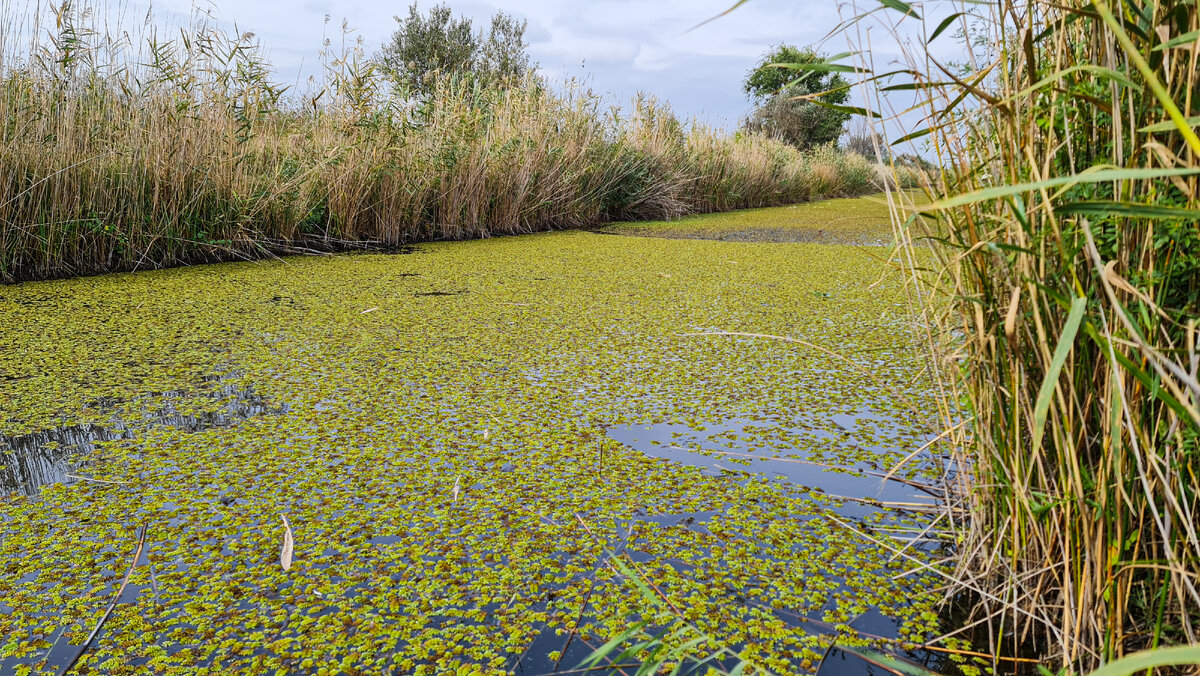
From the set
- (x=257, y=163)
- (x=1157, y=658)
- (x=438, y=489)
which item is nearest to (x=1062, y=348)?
(x=1157, y=658)

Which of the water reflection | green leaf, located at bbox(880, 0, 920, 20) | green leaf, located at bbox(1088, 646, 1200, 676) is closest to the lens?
green leaf, located at bbox(1088, 646, 1200, 676)

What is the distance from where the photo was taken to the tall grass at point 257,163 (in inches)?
125

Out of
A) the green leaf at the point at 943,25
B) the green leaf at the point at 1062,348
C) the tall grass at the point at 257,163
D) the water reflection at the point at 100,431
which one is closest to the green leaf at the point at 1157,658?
the green leaf at the point at 1062,348

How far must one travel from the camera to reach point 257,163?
151 inches

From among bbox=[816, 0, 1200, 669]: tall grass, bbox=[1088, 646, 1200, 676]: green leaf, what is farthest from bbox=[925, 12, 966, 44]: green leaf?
bbox=[1088, 646, 1200, 676]: green leaf

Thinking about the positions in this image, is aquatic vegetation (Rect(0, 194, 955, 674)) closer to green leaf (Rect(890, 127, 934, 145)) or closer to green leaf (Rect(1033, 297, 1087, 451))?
green leaf (Rect(890, 127, 934, 145))

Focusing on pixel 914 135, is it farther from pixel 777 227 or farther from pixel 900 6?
pixel 777 227

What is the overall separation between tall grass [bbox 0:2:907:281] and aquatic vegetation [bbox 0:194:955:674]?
57cm

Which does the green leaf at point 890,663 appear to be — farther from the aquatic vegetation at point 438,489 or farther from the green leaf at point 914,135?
the green leaf at point 914,135

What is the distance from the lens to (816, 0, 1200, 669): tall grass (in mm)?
736

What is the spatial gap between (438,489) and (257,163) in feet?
9.79

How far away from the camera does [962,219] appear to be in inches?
36.2

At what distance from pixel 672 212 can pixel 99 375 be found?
5.08 m

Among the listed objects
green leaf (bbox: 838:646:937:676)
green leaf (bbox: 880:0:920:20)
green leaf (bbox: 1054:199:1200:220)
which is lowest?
green leaf (bbox: 838:646:937:676)
